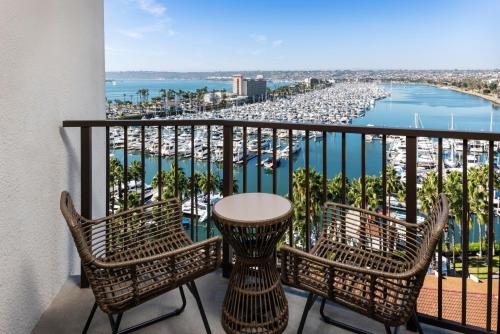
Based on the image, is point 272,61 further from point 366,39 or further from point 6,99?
point 6,99

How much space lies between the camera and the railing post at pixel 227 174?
2.41 m

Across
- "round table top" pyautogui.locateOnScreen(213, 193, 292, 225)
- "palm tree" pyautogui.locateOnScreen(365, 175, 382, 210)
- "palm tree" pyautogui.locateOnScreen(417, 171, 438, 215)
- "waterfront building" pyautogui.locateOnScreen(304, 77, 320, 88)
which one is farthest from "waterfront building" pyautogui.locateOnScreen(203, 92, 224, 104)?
"palm tree" pyautogui.locateOnScreen(365, 175, 382, 210)

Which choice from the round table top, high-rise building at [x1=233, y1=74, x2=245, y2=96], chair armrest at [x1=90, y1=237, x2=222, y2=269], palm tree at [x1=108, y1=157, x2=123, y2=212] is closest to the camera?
chair armrest at [x1=90, y1=237, x2=222, y2=269]

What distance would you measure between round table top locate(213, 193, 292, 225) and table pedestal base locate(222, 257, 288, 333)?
0.23 m

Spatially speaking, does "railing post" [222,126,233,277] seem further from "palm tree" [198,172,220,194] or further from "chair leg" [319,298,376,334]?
"chair leg" [319,298,376,334]

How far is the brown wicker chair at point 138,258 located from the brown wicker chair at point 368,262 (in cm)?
49

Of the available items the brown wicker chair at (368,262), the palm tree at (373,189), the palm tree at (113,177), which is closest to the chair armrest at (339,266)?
the brown wicker chair at (368,262)

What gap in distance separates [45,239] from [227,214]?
130 centimetres

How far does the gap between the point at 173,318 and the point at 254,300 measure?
0.64m

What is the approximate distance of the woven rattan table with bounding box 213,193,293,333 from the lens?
168 cm

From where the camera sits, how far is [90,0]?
3092 mm

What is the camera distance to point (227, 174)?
8.18 ft

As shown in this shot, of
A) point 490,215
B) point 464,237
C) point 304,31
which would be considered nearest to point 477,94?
point 490,215

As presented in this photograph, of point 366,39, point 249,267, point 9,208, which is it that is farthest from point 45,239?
point 366,39
